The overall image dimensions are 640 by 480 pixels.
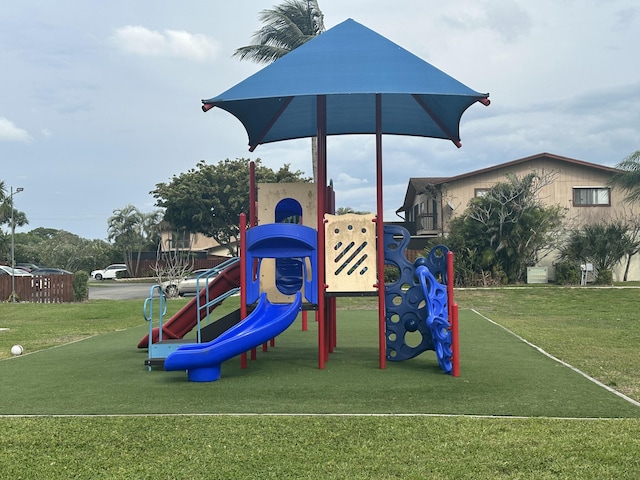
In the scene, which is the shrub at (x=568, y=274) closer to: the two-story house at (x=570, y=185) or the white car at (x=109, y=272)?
the two-story house at (x=570, y=185)

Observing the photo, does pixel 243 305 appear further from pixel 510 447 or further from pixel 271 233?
pixel 510 447

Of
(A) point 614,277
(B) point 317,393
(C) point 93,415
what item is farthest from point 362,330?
(A) point 614,277

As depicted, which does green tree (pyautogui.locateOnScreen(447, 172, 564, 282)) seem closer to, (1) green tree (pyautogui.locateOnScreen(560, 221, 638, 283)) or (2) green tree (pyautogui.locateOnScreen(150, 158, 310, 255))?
(1) green tree (pyautogui.locateOnScreen(560, 221, 638, 283))

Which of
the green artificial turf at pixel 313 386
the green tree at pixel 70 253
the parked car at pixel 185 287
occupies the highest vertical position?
the green tree at pixel 70 253

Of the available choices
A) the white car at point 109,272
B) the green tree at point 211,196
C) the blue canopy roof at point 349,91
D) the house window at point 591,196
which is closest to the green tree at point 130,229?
the white car at point 109,272

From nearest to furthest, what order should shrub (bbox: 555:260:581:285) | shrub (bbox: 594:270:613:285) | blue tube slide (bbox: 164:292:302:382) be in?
blue tube slide (bbox: 164:292:302:382)
shrub (bbox: 594:270:613:285)
shrub (bbox: 555:260:581:285)

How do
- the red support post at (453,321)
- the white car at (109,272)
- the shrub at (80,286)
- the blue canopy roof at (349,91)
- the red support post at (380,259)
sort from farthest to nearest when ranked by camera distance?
1. the white car at (109,272)
2. the shrub at (80,286)
3. the red support post at (380,259)
4. the blue canopy roof at (349,91)
5. the red support post at (453,321)

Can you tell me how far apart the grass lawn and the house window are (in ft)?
80.5

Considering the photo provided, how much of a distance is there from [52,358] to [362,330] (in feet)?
23.3

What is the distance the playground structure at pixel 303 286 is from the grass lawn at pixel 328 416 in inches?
15.4

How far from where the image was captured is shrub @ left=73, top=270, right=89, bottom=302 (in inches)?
1057

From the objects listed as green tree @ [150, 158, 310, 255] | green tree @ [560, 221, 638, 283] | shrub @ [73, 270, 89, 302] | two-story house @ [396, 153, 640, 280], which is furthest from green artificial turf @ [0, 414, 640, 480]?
green tree @ [150, 158, 310, 255]

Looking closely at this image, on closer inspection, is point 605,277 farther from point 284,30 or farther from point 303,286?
point 303,286

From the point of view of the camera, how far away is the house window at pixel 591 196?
35.6m
